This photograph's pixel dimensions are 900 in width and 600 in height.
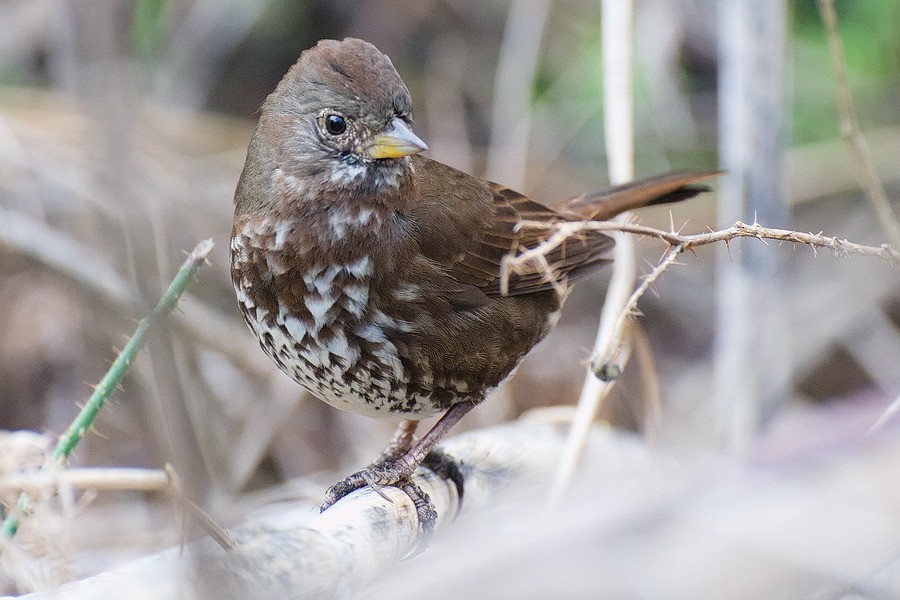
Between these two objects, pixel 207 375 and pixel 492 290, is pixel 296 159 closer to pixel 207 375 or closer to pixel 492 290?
pixel 492 290

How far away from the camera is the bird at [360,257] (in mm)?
2762

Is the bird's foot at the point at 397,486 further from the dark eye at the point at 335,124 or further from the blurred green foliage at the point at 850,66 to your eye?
the blurred green foliage at the point at 850,66

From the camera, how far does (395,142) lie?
107 inches

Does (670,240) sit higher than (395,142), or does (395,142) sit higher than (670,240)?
(395,142)

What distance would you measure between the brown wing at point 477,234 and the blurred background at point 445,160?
1130 mm

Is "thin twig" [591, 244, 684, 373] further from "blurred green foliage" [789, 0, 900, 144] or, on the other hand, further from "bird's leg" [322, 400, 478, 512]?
"blurred green foliage" [789, 0, 900, 144]

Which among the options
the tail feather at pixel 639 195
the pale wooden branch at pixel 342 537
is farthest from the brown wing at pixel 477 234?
the pale wooden branch at pixel 342 537

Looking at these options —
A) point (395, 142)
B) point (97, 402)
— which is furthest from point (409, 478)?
point (97, 402)

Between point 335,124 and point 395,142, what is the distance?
17cm

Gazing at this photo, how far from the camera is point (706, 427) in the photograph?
5.11 metres

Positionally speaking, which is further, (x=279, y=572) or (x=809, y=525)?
(x=279, y=572)

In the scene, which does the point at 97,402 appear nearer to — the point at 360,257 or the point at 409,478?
the point at 360,257

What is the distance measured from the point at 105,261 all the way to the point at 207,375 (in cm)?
75

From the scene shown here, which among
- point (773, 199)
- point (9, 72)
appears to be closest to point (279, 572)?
point (773, 199)
